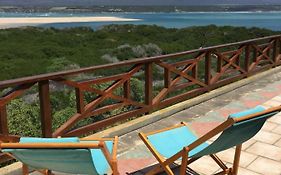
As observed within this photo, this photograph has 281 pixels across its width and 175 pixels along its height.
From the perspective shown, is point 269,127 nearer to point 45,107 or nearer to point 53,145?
point 45,107

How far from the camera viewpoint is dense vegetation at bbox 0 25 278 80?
89.8 feet

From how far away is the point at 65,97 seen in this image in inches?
399

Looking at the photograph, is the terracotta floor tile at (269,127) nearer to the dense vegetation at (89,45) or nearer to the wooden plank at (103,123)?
the wooden plank at (103,123)

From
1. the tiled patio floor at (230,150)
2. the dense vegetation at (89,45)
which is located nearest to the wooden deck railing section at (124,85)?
the tiled patio floor at (230,150)

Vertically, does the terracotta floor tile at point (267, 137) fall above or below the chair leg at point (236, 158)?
below

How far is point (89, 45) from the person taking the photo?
4009 centimetres

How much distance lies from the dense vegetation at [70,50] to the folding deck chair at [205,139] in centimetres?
249

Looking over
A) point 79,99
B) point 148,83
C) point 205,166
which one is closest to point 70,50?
point 148,83

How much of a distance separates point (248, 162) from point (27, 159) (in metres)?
2.22

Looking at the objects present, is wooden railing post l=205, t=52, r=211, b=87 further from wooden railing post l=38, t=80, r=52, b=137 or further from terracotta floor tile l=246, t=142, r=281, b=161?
wooden railing post l=38, t=80, r=52, b=137

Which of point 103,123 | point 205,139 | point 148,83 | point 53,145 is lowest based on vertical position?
point 103,123

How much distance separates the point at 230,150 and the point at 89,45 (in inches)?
1460

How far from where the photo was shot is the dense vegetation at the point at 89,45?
2737cm

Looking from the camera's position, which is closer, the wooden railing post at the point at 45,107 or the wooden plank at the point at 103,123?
the wooden railing post at the point at 45,107
